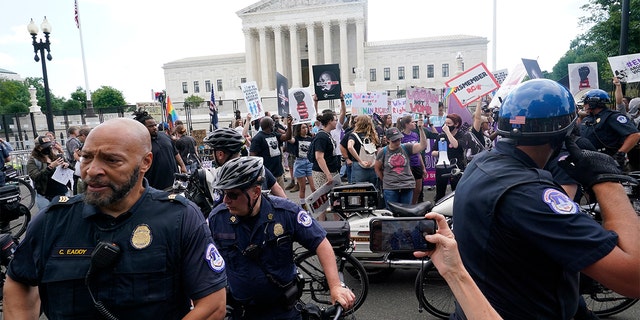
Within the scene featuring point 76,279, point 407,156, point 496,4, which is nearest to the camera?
point 76,279

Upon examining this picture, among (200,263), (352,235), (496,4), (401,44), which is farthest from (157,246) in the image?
(401,44)

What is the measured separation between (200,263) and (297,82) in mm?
68497

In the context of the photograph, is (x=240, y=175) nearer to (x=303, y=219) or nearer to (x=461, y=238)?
(x=303, y=219)

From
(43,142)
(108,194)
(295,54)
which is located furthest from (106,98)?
(108,194)

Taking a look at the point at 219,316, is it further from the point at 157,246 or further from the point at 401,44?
the point at 401,44

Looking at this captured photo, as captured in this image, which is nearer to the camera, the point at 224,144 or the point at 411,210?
the point at 224,144

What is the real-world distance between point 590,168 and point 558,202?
0.23 m

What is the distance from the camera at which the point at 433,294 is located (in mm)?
3992

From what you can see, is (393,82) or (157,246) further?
(393,82)

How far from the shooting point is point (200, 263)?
5.43 ft

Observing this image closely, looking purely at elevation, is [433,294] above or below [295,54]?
below

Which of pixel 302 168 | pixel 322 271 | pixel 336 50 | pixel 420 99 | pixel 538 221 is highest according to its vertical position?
pixel 336 50

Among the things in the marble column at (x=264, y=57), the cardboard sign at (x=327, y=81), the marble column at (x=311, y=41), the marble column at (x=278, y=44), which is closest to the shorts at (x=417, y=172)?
the cardboard sign at (x=327, y=81)

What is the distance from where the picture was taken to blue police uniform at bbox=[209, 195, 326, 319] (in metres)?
2.29
